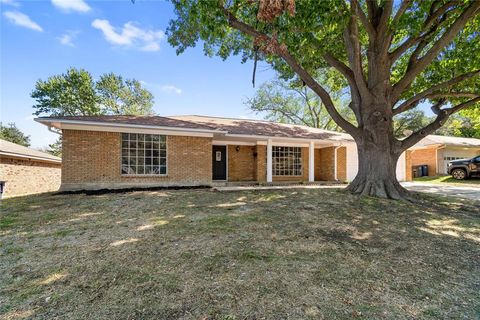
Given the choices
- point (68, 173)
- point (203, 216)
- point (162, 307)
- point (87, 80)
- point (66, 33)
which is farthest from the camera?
point (87, 80)

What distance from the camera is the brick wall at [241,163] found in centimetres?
1462

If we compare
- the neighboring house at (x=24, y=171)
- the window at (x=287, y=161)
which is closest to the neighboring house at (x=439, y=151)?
the window at (x=287, y=161)

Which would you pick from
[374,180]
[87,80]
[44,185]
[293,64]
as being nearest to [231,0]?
[293,64]

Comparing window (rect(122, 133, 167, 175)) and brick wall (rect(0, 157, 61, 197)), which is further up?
window (rect(122, 133, 167, 175))

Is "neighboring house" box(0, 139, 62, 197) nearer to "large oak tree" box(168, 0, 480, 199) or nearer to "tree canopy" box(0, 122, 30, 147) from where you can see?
"large oak tree" box(168, 0, 480, 199)

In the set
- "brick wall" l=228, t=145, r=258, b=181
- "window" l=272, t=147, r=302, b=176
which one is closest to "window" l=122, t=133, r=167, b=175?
"brick wall" l=228, t=145, r=258, b=181

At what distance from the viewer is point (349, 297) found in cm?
289

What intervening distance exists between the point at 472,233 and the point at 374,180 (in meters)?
3.41

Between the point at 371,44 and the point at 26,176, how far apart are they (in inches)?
814

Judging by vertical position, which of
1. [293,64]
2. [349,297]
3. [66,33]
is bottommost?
[349,297]

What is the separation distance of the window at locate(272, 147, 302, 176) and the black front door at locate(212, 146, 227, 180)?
10.1 feet

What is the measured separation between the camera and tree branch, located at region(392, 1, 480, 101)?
749 cm

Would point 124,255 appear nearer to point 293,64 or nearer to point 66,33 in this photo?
point 293,64

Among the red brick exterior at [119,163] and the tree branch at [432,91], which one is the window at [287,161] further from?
the tree branch at [432,91]
